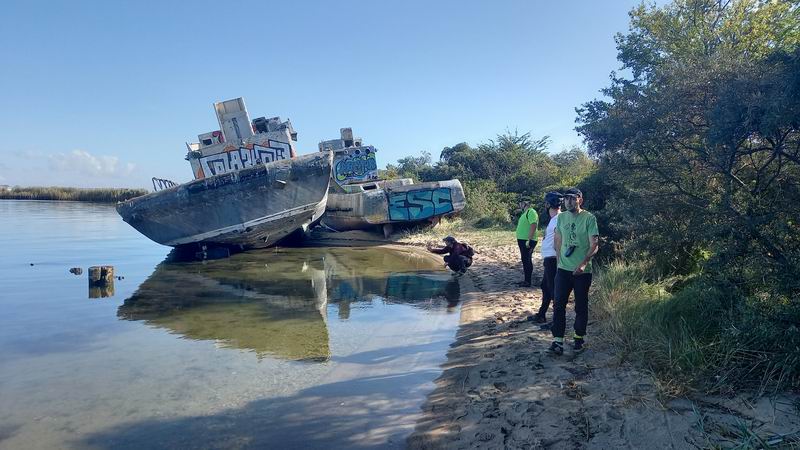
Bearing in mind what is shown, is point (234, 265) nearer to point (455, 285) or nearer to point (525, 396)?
point (455, 285)

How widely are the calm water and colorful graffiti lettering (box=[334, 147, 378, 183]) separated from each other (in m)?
14.9

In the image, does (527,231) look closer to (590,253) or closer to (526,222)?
(526,222)

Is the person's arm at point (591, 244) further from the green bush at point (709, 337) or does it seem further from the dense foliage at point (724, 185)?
the dense foliage at point (724, 185)

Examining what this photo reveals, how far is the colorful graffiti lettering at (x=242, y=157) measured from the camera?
18.8 m

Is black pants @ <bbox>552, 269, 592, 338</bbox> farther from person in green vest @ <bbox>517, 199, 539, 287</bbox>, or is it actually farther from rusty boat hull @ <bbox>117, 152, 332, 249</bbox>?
rusty boat hull @ <bbox>117, 152, 332, 249</bbox>

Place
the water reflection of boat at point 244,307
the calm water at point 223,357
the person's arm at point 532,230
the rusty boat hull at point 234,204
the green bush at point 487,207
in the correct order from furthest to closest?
the green bush at point 487,207
the rusty boat hull at point 234,204
the person's arm at point 532,230
the water reflection of boat at point 244,307
the calm water at point 223,357

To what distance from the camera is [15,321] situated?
8.45m

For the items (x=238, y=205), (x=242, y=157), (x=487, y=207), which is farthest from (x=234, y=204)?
(x=487, y=207)

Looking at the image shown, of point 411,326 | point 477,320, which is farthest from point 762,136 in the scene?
point 411,326

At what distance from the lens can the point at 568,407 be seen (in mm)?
3924

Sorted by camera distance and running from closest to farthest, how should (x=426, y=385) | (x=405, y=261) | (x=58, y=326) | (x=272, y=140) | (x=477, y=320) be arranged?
(x=426, y=385)
(x=477, y=320)
(x=58, y=326)
(x=405, y=261)
(x=272, y=140)

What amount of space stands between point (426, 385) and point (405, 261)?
977 cm

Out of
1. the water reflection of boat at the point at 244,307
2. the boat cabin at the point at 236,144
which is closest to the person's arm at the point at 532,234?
the water reflection of boat at the point at 244,307

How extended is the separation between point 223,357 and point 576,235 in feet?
14.6
